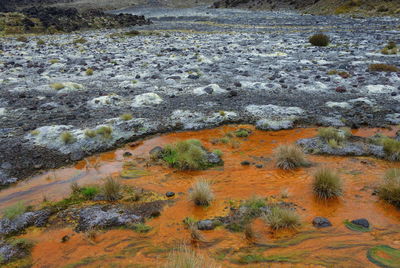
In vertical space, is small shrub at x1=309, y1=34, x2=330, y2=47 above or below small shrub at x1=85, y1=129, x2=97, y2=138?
above

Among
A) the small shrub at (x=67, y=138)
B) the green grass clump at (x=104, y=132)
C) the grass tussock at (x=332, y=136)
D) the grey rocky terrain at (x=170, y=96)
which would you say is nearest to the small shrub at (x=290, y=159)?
the grass tussock at (x=332, y=136)

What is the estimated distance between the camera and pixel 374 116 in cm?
1042

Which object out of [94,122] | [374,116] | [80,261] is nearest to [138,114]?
[94,122]

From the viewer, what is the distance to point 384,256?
4.66 metres

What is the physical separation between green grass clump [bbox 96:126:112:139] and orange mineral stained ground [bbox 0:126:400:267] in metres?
0.77

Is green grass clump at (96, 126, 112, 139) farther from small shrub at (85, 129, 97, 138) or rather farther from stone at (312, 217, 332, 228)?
stone at (312, 217, 332, 228)

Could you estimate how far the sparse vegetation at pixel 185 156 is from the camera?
7852mm

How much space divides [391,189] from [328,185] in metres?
1.20

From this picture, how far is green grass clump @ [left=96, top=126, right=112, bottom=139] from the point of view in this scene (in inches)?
367

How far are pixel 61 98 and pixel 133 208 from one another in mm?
8598

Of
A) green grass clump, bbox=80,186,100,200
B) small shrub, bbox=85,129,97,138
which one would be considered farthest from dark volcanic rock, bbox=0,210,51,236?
small shrub, bbox=85,129,97,138

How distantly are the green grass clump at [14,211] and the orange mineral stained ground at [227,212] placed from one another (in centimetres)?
41

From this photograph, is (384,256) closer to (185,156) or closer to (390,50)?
(185,156)

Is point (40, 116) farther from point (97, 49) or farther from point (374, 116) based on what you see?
point (97, 49)
